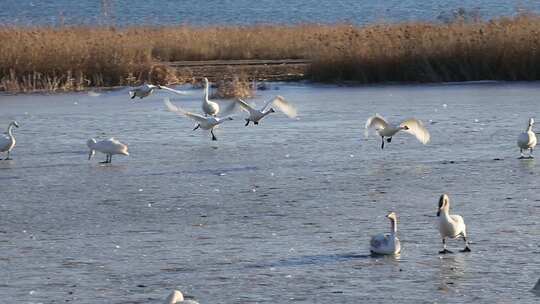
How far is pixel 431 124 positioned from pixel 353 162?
358 cm

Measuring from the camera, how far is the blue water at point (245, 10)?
6812 centimetres

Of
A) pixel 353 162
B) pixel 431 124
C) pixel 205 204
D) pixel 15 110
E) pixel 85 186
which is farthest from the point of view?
pixel 15 110

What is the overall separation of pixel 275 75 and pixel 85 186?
40.9 ft

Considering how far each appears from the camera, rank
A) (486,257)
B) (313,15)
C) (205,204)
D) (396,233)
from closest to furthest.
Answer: (486,257) → (396,233) → (205,204) → (313,15)

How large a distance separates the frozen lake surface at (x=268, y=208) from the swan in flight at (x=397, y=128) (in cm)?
23

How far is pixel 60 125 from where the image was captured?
61.6 ft

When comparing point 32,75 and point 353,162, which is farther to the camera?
point 32,75

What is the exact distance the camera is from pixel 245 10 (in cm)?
8125

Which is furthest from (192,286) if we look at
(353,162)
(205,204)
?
(353,162)

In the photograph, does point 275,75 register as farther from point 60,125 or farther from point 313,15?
point 313,15

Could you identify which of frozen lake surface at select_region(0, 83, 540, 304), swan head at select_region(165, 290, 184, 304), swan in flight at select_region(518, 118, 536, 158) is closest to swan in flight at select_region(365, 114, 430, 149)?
frozen lake surface at select_region(0, 83, 540, 304)

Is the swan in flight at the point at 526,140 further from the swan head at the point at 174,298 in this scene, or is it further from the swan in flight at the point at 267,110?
the swan head at the point at 174,298

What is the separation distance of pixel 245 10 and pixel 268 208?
69.8m

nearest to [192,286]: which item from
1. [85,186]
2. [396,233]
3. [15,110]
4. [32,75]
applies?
[396,233]
